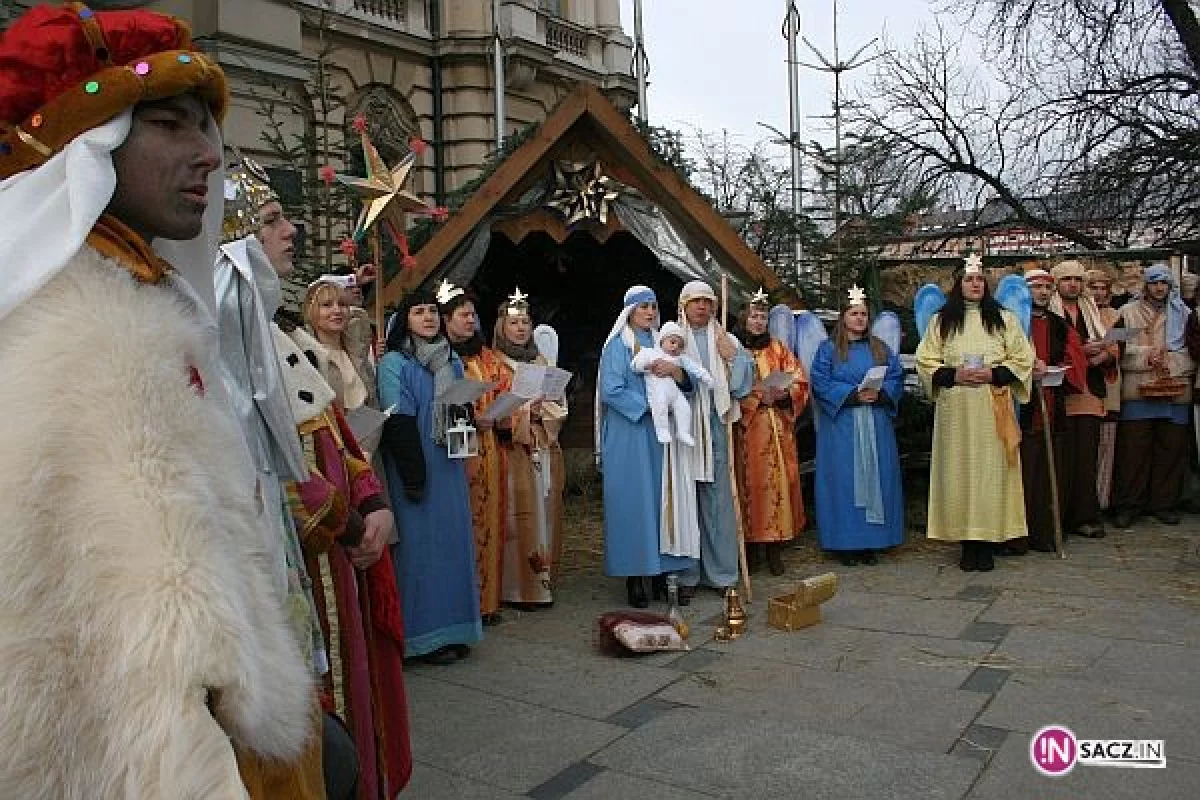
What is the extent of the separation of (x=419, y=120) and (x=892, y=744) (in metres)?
17.3

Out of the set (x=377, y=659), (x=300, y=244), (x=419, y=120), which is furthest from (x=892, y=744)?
(x=419, y=120)

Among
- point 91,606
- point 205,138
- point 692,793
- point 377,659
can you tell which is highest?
point 205,138

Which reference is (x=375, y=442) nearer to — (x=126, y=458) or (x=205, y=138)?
(x=205, y=138)

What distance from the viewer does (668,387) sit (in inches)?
267

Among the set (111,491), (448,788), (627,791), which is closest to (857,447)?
(627,791)

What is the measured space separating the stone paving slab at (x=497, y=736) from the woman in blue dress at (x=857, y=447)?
3.76m

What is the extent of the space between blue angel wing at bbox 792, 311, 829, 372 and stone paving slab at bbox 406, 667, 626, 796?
4.44 metres

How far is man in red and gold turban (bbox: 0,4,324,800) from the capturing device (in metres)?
1.20

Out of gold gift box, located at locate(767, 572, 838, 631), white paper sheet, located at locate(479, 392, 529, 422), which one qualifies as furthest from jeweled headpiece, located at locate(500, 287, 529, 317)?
gold gift box, located at locate(767, 572, 838, 631)

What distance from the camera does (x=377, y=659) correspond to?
10.7 ft

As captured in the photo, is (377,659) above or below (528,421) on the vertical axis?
below

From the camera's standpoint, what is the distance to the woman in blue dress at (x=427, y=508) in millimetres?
5488

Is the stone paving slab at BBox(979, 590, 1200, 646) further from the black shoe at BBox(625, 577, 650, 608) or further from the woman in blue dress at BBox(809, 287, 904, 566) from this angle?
the black shoe at BBox(625, 577, 650, 608)

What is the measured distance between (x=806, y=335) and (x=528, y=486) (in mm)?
2877
